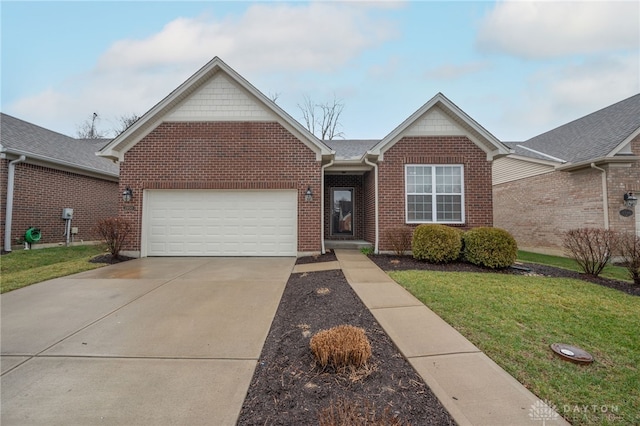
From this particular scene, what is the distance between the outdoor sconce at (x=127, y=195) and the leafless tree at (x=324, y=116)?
19.1 metres

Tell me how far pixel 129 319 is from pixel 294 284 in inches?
114

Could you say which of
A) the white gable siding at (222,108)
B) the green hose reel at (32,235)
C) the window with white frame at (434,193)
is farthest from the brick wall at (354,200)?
the green hose reel at (32,235)

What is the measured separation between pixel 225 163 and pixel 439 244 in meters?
7.22

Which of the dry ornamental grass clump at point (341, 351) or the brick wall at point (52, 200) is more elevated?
the brick wall at point (52, 200)

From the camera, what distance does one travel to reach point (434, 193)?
9648 millimetres

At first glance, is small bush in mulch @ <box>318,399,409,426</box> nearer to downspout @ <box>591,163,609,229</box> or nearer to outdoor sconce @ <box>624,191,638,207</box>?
downspout @ <box>591,163,609,229</box>

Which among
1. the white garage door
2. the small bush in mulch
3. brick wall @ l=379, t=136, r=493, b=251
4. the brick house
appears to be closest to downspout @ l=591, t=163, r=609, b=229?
the brick house

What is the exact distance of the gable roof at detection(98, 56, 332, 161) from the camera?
9078 mm

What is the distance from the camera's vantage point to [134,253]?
30.0 ft

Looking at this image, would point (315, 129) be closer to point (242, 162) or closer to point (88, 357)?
point (242, 162)

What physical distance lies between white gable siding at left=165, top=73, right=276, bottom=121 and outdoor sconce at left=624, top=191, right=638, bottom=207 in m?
12.8

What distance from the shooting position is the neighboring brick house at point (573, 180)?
988 centimetres

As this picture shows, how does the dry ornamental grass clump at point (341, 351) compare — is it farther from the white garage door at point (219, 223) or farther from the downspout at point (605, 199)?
the downspout at point (605, 199)

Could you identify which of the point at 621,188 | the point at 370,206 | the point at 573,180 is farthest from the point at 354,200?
the point at 621,188
